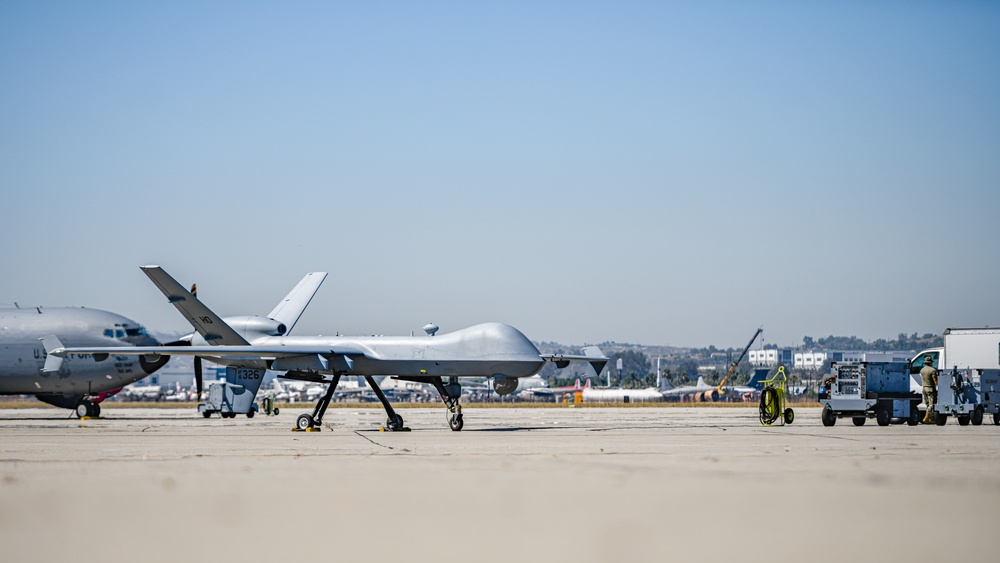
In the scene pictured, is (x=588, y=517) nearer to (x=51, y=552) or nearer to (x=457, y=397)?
(x=51, y=552)

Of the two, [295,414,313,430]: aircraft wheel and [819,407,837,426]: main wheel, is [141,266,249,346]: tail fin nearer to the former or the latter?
[295,414,313,430]: aircraft wheel

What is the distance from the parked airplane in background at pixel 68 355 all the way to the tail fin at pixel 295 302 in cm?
603

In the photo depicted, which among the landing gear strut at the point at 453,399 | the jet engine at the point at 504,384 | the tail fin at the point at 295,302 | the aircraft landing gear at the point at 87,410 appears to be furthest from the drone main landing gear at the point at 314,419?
the aircraft landing gear at the point at 87,410

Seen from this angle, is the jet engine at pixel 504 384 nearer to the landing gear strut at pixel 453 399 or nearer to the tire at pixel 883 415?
the landing gear strut at pixel 453 399

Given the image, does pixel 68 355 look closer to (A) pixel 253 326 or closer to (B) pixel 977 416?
(A) pixel 253 326

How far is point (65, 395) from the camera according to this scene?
158 feet

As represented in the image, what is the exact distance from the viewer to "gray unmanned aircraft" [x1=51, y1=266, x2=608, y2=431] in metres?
32.2

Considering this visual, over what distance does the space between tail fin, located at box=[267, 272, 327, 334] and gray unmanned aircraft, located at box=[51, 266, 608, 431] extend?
571 centimetres

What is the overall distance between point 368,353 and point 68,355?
58.9 ft

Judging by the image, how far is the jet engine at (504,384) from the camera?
32.8m

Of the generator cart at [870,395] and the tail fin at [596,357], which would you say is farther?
the tail fin at [596,357]

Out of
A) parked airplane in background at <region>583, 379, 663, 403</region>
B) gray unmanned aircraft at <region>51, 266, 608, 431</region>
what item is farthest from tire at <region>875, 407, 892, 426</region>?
parked airplane in background at <region>583, 379, 663, 403</region>

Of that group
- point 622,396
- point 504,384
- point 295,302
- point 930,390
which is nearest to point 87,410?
point 295,302

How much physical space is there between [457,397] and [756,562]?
25025 mm
